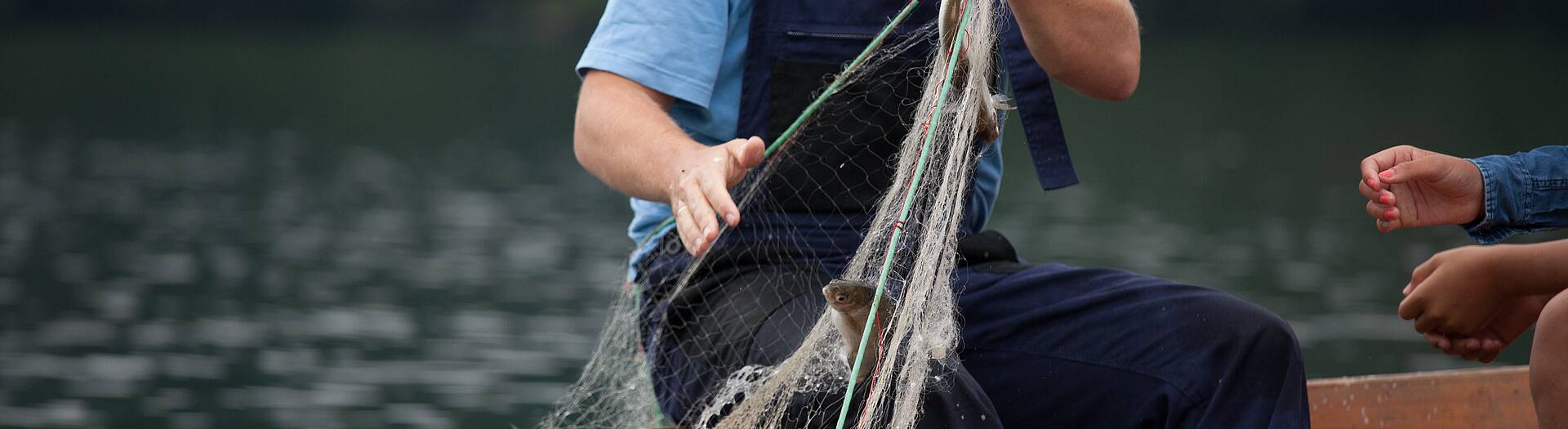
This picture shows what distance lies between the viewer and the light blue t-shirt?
2475mm

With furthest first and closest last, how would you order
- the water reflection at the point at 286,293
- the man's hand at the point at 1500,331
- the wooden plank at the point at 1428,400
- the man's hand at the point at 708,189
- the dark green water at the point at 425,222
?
the dark green water at the point at 425,222
the water reflection at the point at 286,293
the wooden plank at the point at 1428,400
the man's hand at the point at 1500,331
the man's hand at the point at 708,189

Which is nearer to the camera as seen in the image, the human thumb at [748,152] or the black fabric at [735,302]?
the human thumb at [748,152]

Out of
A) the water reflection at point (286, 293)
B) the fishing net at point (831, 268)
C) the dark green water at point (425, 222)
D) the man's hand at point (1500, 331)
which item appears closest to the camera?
the fishing net at point (831, 268)

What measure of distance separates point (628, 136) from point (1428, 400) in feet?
6.61

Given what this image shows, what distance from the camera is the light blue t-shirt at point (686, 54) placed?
8.12 ft

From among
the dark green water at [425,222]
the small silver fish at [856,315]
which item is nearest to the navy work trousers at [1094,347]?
the small silver fish at [856,315]

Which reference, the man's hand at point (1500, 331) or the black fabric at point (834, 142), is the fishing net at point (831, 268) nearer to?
the black fabric at point (834, 142)

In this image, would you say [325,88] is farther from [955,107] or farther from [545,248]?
[955,107]

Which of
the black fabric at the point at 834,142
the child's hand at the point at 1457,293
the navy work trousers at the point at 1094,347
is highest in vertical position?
the black fabric at the point at 834,142

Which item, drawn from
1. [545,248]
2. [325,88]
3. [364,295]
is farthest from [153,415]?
[325,88]

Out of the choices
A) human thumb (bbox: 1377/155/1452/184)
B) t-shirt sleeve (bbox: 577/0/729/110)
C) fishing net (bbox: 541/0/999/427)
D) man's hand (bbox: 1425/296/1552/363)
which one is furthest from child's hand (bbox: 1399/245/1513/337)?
t-shirt sleeve (bbox: 577/0/729/110)

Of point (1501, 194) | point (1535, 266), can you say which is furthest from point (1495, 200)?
point (1535, 266)

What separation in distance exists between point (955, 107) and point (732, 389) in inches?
21.1

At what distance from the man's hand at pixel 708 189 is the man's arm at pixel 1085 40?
0.55 metres
